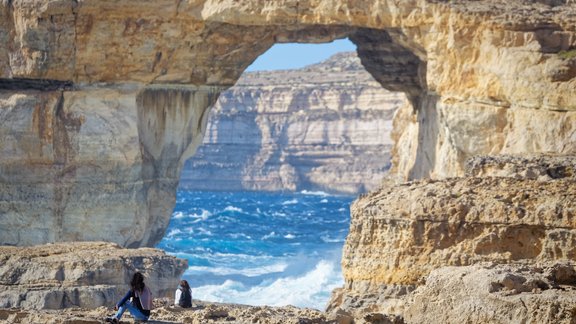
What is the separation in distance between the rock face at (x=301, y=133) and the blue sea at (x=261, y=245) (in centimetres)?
272

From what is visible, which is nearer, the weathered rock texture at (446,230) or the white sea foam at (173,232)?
the weathered rock texture at (446,230)

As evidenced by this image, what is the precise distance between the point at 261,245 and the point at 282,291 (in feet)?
63.6

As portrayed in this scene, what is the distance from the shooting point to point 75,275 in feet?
77.5

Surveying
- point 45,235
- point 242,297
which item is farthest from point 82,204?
point 242,297

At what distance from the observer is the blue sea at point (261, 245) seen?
44.1 meters

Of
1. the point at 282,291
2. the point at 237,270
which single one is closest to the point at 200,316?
the point at 282,291

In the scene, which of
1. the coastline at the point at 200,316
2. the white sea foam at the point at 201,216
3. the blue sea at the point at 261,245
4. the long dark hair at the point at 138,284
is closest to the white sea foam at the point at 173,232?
the blue sea at the point at 261,245

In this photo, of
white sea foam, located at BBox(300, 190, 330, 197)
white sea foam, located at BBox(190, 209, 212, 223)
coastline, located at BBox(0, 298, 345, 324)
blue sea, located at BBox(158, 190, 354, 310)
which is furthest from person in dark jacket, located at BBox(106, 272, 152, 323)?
white sea foam, located at BBox(300, 190, 330, 197)

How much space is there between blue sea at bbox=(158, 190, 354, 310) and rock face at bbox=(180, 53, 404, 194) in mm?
2723

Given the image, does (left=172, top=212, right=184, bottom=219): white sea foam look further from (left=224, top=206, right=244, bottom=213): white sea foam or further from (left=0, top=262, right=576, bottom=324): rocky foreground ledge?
(left=0, top=262, right=576, bottom=324): rocky foreground ledge

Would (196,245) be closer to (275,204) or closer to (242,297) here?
(242,297)

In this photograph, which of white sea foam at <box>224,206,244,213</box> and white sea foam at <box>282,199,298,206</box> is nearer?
white sea foam at <box>224,206,244,213</box>

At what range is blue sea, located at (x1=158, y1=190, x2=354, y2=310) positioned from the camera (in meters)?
44.1

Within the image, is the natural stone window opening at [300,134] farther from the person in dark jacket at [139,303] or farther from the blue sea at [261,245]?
the person in dark jacket at [139,303]
